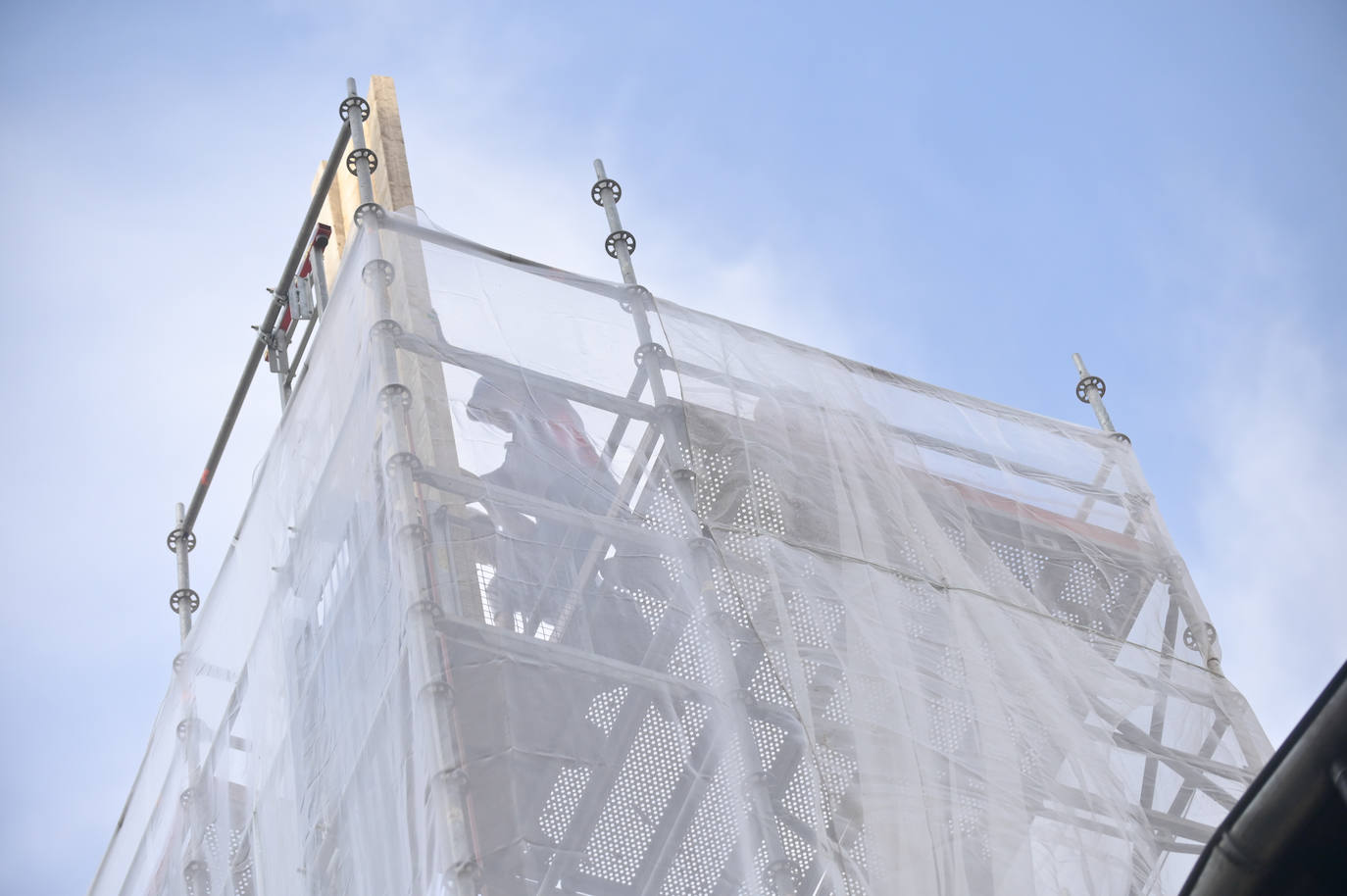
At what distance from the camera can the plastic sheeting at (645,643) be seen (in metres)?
4.84

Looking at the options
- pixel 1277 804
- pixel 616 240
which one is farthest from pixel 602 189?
pixel 1277 804

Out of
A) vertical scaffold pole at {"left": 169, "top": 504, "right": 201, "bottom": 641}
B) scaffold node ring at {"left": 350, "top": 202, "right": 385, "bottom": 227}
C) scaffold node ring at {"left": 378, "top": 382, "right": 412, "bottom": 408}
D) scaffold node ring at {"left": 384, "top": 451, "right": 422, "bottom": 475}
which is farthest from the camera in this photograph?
vertical scaffold pole at {"left": 169, "top": 504, "right": 201, "bottom": 641}

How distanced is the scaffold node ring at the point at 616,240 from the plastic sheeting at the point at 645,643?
33 centimetres

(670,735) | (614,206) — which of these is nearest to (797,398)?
(614,206)

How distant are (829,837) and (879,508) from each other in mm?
1796

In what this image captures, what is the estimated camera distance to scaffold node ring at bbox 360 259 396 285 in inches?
243

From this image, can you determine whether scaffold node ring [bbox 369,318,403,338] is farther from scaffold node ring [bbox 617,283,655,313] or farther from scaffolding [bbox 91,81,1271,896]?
scaffold node ring [bbox 617,283,655,313]

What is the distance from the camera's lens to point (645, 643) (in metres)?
5.22

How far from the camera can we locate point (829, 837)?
463 cm

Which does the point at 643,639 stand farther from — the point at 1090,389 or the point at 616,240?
the point at 1090,389

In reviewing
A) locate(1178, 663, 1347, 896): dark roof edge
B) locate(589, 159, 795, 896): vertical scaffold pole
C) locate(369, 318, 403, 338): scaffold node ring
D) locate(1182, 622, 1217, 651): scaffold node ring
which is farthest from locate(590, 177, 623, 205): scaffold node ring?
locate(1178, 663, 1347, 896): dark roof edge

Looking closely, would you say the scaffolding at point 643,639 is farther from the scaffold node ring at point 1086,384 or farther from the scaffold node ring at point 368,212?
the scaffold node ring at point 1086,384

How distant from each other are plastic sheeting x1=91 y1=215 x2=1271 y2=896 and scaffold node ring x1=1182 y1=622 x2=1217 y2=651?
1 centimetres

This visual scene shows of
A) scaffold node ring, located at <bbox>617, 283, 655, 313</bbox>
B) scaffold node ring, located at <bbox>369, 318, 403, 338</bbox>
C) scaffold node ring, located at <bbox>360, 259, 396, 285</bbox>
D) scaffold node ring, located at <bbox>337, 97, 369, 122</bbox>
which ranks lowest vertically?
scaffold node ring, located at <bbox>369, 318, 403, 338</bbox>
